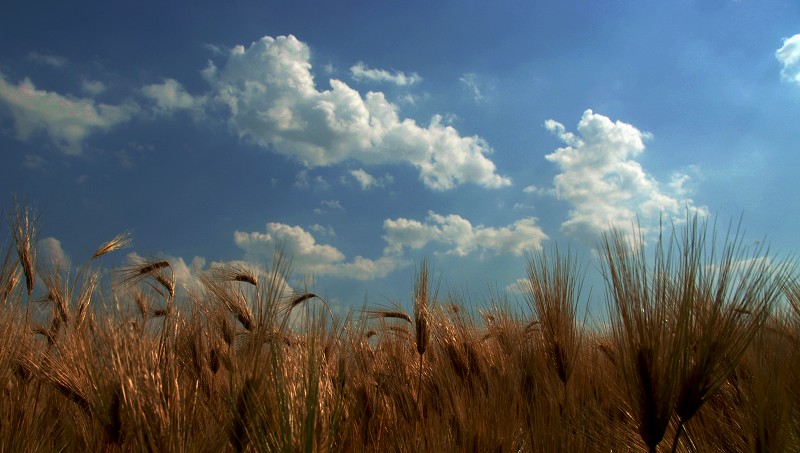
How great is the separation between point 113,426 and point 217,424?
32 centimetres

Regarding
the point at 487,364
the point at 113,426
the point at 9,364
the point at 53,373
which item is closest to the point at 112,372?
the point at 113,426

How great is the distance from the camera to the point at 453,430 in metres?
2.37

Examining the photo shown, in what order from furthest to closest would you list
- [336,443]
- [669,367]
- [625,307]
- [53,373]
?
[53,373] < [336,443] < [625,307] < [669,367]

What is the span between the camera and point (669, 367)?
5.14ft

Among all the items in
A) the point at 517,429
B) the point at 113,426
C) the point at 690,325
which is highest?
the point at 690,325

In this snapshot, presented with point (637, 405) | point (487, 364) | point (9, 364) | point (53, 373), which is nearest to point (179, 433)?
point (9, 364)

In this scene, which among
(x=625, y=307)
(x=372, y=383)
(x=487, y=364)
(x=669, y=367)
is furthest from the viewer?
(x=487, y=364)

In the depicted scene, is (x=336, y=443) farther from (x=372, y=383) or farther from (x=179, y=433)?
(x=372, y=383)

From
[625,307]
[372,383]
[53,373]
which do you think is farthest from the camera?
[372,383]

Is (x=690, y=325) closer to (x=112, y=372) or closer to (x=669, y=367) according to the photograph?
(x=669, y=367)

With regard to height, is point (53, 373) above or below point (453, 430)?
above

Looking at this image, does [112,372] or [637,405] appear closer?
[637,405]

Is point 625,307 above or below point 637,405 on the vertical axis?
above

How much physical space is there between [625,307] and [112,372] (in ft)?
5.32
